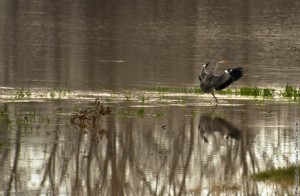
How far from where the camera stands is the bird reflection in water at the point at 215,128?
59.6ft

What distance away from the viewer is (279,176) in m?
13.7

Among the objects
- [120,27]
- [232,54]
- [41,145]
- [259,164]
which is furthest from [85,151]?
[120,27]

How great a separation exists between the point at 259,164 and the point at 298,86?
10.5 m

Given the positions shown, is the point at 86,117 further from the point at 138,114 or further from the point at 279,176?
the point at 279,176

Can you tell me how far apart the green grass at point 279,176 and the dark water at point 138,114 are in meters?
0.18

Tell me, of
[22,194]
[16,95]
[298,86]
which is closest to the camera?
[22,194]

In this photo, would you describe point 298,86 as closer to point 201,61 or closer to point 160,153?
point 201,61

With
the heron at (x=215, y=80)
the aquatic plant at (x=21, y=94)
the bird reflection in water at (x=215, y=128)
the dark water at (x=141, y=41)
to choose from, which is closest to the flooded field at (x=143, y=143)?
the bird reflection in water at (x=215, y=128)

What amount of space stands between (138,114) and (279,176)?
6.68 metres

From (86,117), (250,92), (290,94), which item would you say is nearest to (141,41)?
(250,92)

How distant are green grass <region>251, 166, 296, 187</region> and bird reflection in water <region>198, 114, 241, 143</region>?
133 inches

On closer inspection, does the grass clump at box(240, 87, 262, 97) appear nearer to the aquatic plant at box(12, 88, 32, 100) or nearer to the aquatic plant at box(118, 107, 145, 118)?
the aquatic plant at box(118, 107, 145, 118)

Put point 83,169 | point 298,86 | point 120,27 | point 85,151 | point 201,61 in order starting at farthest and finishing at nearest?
1. point 120,27
2. point 201,61
3. point 298,86
4. point 85,151
5. point 83,169

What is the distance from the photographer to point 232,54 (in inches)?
1324
